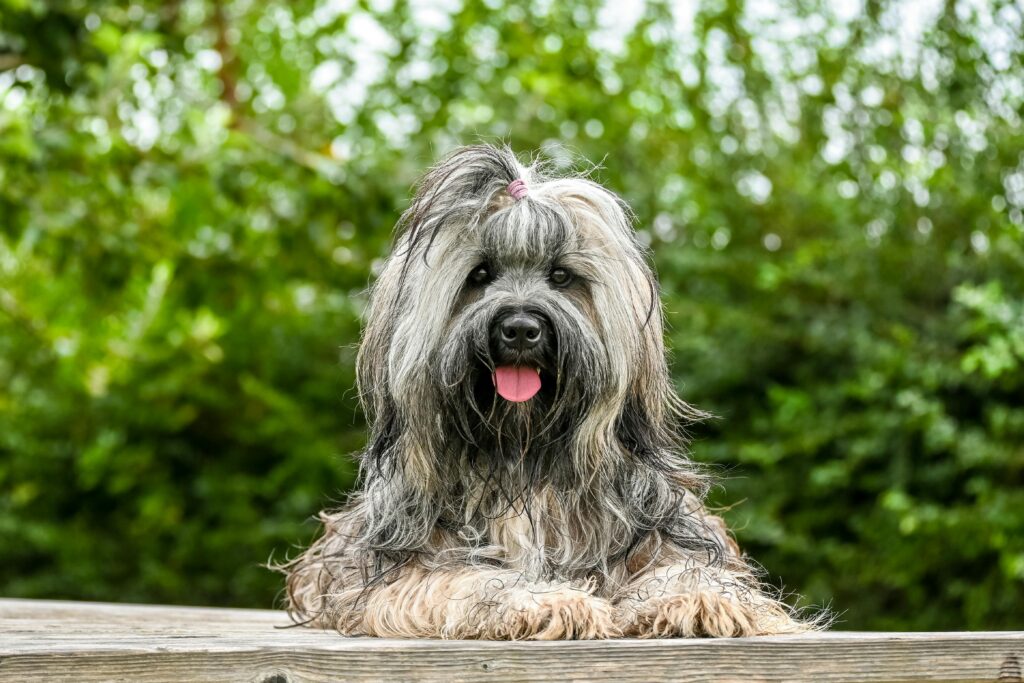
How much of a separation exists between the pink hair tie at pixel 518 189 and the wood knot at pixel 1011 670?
1.40 metres

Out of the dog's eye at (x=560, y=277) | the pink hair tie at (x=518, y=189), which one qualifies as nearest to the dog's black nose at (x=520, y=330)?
the dog's eye at (x=560, y=277)

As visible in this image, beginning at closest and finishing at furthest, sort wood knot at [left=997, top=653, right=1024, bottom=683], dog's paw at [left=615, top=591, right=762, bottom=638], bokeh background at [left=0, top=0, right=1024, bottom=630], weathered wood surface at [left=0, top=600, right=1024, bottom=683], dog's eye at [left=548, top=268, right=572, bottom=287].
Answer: weathered wood surface at [left=0, top=600, right=1024, bottom=683]
wood knot at [left=997, top=653, right=1024, bottom=683]
dog's paw at [left=615, top=591, right=762, bottom=638]
dog's eye at [left=548, top=268, right=572, bottom=287]
bokeh background at [left=0, top=0, right=1024, bottom=630]

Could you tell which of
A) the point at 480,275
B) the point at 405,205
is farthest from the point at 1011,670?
the point at 405,205

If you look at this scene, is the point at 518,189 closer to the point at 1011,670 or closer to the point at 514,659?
the point at 514,659

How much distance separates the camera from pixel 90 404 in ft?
28.2

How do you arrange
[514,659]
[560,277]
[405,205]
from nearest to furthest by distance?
1. [514,659]
2. [560,277]
3. [405,205]

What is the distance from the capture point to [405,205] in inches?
285

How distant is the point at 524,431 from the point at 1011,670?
1.12 metres

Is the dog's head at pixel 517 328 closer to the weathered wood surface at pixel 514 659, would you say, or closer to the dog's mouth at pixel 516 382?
the dog's mouth at pixel 516 382

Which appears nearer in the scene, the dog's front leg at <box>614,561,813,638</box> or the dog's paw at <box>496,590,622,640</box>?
the dog's paw at <box>496,590,622,640</box>

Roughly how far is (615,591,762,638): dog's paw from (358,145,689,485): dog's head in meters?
0.34

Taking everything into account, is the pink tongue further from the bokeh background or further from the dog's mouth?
the bokeh background

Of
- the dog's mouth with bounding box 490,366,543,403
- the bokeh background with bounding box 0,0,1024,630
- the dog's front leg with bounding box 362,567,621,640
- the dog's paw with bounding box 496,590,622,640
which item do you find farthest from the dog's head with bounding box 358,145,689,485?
the bokeh background with bounding box 0,0,1024,630

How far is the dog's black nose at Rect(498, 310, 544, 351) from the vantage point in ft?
9.38
